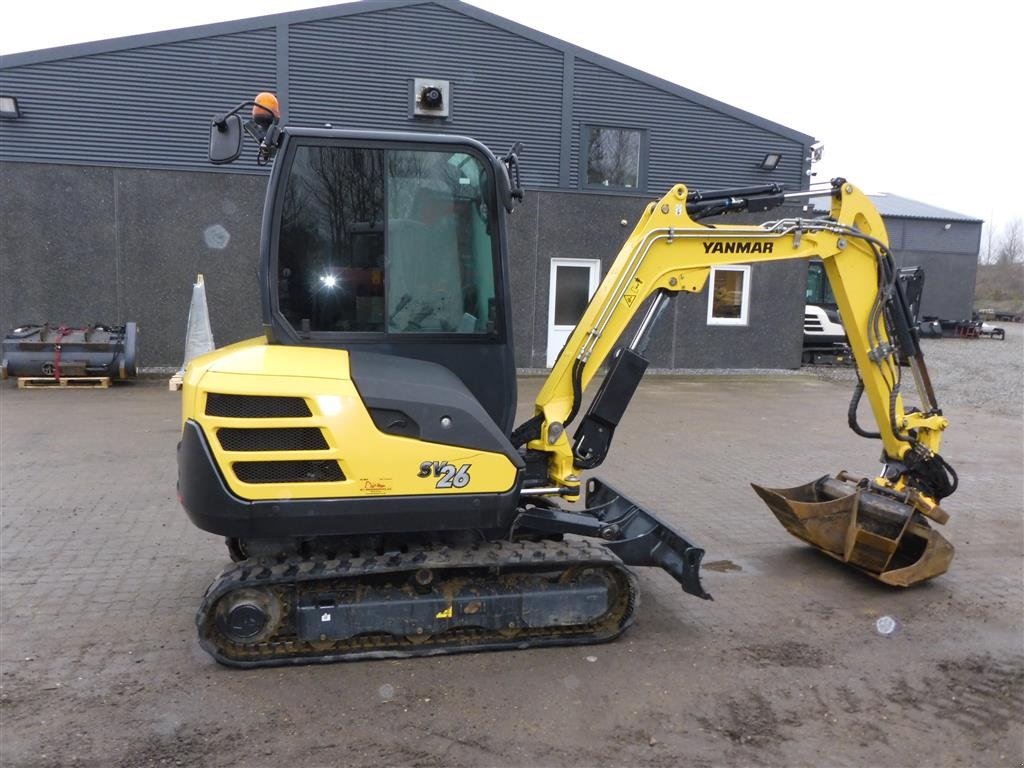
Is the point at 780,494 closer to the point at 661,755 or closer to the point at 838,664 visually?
the point at 838,664

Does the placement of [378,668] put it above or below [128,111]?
below

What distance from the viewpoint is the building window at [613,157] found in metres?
15.5

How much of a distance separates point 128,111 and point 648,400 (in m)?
10.3

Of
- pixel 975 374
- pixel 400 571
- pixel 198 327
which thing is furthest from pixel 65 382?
pixel 975 374

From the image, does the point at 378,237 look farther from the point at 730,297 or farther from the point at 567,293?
the point at 730,297

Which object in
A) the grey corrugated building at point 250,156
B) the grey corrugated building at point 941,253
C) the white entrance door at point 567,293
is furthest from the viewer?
the grey corrugated building at point 941,253

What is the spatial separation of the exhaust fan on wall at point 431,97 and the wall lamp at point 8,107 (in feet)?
21.7

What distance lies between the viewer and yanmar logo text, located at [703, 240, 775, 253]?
14.7 ft

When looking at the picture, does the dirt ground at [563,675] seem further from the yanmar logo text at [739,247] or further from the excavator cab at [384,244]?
the yanmar logo text at [739,247]

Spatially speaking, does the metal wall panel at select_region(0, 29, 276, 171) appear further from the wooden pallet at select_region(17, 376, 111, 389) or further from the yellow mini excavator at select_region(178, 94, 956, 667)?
the yellow mini excavator at select_region(178, 94, 956, 667)

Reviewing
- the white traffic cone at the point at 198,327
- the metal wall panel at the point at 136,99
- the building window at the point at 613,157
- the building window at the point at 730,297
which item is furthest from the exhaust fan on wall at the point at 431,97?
the building window at the point at 730,297

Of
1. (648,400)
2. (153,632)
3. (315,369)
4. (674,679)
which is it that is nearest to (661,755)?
(674,679)

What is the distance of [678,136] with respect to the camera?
15891mm

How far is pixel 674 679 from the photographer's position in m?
3.79
